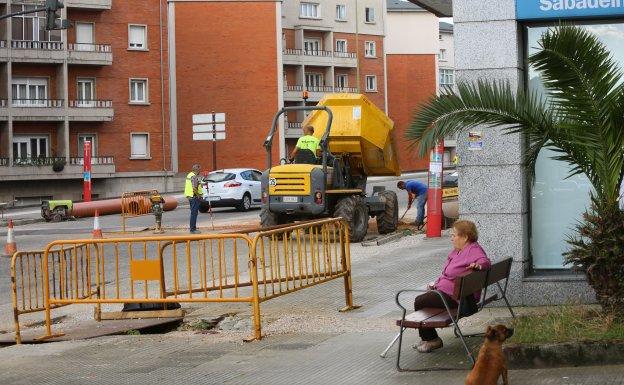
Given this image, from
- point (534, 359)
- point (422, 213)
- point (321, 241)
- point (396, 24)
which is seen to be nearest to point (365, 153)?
point (422, 213)

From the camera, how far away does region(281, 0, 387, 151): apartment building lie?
8025 centimetres

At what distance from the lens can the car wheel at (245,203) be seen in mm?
41750

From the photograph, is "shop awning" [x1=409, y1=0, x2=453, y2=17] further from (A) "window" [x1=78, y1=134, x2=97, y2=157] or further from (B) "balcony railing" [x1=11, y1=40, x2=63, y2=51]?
(A) "window" [x1=78, y1=134, x2=97, y2=157]

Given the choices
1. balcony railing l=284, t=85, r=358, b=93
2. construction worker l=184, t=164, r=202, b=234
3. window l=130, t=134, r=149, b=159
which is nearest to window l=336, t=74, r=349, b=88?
balcony railing l=284, t=85, r=358, b=93

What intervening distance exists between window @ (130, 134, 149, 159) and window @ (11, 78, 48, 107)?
5362 millimetres

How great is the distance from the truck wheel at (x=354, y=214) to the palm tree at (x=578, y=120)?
12.8 meters

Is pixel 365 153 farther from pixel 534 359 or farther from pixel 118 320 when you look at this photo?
pixel 534 359

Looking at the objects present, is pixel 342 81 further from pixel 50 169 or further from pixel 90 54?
pixel 50 169

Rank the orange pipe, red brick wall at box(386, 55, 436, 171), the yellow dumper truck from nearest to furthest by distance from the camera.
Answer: the yellow dumper truck, the orange pipe, red brick wall at box(386, 55, 436, 171)

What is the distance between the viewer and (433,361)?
32.9ft

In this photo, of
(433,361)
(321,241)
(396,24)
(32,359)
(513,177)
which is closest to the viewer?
(433,361)

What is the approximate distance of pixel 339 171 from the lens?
2527 centimetres

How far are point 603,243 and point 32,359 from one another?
561 cm

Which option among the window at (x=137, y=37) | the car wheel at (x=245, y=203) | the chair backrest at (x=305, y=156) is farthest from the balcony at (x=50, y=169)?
the chair backrest at (x=305, y=156)
